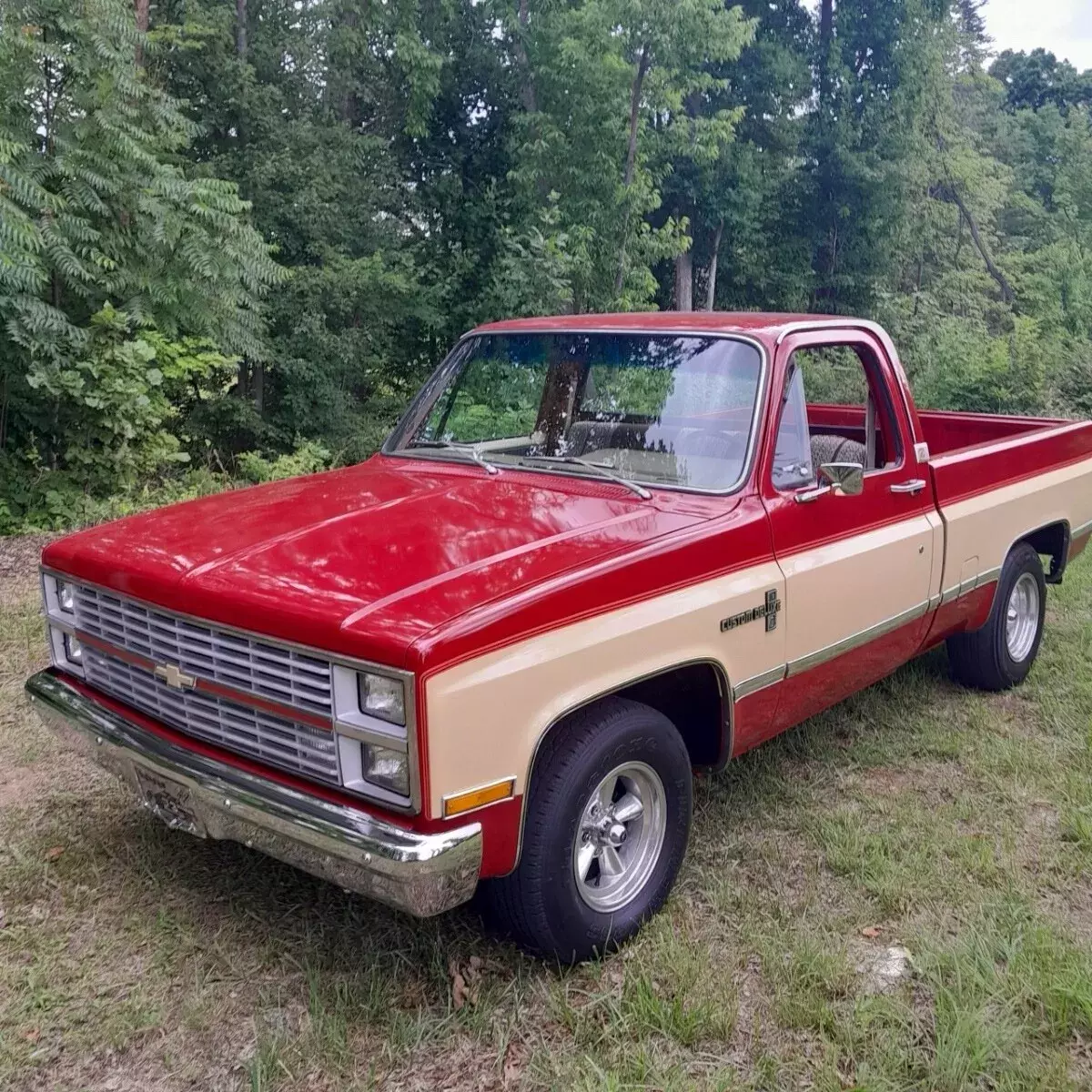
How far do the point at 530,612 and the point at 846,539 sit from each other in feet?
5.70

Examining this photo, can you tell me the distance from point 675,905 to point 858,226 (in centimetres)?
2672

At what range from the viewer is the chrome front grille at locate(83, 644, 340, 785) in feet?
9.30

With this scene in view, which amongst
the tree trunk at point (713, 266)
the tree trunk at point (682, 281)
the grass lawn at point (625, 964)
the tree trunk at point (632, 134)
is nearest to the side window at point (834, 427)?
the grass lawn at point (625, 964)

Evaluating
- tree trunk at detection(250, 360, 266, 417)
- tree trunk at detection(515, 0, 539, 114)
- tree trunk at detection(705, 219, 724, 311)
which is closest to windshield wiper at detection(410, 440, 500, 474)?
tree trunk at detection(250, 360, 266, 417)

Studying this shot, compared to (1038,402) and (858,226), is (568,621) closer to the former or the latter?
(1038,402)

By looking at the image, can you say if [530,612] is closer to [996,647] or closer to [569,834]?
[569,834]

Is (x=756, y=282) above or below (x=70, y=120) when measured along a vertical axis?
below

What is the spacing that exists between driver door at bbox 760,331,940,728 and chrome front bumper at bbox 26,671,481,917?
5.31 feet

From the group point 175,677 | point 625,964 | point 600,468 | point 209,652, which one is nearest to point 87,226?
point 600,468

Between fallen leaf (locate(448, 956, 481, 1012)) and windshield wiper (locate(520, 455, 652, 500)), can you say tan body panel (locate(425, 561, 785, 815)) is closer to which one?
windshield wiper (locate(520, 455, 652, 500))

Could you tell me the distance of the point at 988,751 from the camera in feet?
15.5

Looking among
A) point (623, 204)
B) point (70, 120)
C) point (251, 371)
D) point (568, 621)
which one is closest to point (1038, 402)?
point (623, 204)

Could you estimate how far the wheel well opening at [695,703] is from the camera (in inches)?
136

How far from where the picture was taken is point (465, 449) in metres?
4.32
